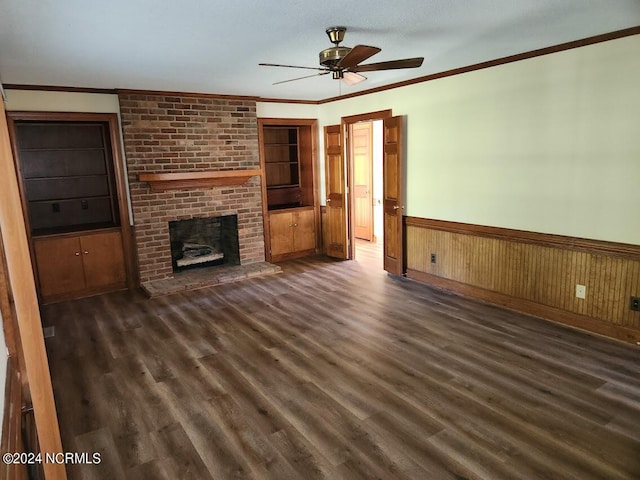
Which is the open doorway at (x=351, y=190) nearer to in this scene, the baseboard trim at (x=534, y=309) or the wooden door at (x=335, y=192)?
the wooden door at (x=335, y=192)

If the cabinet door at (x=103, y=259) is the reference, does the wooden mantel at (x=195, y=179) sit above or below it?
above

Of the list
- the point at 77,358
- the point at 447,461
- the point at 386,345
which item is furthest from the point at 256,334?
the point at 447,461

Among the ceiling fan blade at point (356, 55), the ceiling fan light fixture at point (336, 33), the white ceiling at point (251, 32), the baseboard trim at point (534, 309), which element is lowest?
the baseboard trim at point (534, 309)

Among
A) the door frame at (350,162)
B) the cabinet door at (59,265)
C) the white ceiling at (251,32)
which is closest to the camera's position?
the white ceiling at (251,32)

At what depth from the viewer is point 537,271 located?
4.06 meters

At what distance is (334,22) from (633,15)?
6.59 feet

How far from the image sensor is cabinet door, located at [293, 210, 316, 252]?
672cm

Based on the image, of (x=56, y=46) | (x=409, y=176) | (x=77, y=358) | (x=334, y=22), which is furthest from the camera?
(x=409, y=176)

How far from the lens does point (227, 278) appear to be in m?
5.61

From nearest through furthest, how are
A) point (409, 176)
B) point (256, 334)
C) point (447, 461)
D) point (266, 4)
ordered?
point (447, 461)
point (266, 4)
point (256, 334)
point (409, 176)

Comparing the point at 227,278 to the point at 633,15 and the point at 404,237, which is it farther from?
the point at 633,15

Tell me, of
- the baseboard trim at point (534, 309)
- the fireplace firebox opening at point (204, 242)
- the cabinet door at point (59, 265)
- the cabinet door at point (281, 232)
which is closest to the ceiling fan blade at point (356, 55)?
the baseboard trim at point (534, 309)

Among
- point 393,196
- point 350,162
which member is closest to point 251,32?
point 393,196

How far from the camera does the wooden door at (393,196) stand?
17.2 feet
